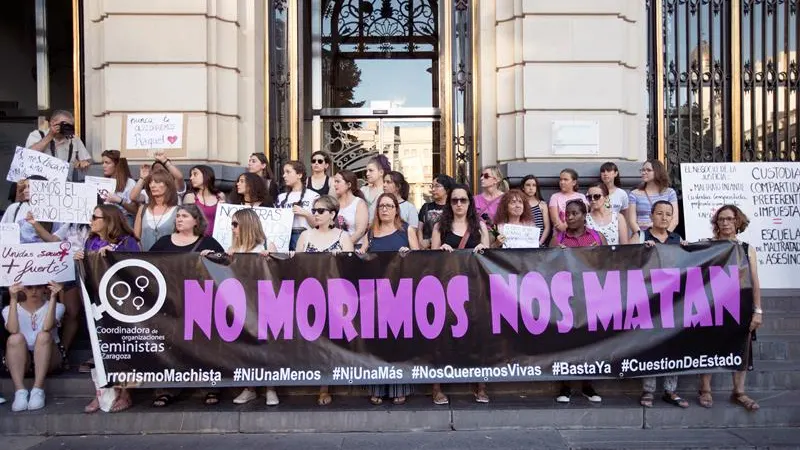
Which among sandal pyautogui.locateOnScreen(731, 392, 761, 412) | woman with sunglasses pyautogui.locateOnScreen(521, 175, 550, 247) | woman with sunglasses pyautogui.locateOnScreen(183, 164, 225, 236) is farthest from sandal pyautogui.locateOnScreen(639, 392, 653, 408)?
woman with sunglasses pyautogui.locateOnScreen(183, 164, 225, 236)

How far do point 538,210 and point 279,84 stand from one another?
460 centimetres

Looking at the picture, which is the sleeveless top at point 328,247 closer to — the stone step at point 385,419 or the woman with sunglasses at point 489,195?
the stone step at point 385,419

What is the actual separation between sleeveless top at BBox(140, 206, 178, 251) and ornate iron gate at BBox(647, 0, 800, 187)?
276 inches

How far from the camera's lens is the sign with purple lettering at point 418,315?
5.91 meters

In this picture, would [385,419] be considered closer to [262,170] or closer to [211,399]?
[211,399]

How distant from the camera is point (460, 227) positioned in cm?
638

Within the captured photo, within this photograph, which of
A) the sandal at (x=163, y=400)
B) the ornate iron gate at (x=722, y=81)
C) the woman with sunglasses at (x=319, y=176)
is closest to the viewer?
the sandal at (x=163, y=400)

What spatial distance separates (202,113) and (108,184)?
186cm

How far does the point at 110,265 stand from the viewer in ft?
19.4

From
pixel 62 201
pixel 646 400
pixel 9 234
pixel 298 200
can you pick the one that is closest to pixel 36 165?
pixel 62 201

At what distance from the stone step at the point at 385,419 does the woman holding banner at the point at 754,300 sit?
109mm

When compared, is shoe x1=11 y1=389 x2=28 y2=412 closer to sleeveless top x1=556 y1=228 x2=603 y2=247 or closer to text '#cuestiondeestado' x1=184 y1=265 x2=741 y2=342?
text '#cuestiondeestado' x1=184 y1=265 x2=741 y2=342

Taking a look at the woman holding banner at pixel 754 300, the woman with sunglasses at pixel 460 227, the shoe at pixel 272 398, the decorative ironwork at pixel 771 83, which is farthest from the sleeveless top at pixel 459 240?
the decorative ironwork at pixel 771 83

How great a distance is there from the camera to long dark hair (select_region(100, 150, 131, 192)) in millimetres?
7676
